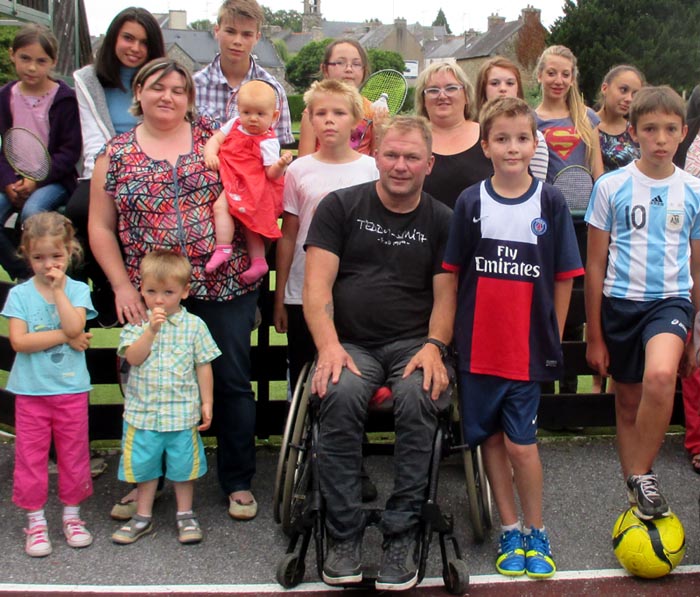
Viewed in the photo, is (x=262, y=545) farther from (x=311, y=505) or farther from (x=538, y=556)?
(x=538, y=556)

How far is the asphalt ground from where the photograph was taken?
11.0 feet

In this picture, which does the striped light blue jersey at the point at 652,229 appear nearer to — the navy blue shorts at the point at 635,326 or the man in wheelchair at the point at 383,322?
the navy blue shorts at the point at 635,326

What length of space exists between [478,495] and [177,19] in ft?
311

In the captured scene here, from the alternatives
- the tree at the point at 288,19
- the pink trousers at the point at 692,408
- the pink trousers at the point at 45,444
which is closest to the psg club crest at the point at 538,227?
the pink trousers at the point at 692,408

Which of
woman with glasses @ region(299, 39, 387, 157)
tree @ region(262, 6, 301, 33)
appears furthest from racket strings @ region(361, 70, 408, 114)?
tree @ region(262, 6, 301, 33)

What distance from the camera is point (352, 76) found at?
4.75m

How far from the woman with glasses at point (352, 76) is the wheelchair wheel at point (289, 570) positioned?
6.76 feet

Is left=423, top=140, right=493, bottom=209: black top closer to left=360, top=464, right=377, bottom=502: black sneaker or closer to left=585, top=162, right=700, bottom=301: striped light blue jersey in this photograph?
left=585, top=162, right=700, bottom=301: striped light blue jersey

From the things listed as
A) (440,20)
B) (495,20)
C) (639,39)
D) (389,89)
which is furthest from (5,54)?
(440,20)

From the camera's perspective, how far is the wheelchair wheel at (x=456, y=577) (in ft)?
→ 10.6

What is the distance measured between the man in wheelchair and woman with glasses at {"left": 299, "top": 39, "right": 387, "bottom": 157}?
29.3 inches

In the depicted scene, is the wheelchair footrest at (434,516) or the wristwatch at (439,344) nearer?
the wheelchair footrest at (434,516)

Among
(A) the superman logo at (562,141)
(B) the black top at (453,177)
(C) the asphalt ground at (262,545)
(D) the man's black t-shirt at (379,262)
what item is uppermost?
(A) the superman logo at (562,141)

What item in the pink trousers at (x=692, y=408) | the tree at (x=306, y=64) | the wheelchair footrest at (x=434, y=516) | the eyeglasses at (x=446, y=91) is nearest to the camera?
the wheelchair footrest at (x=434, y=516)
